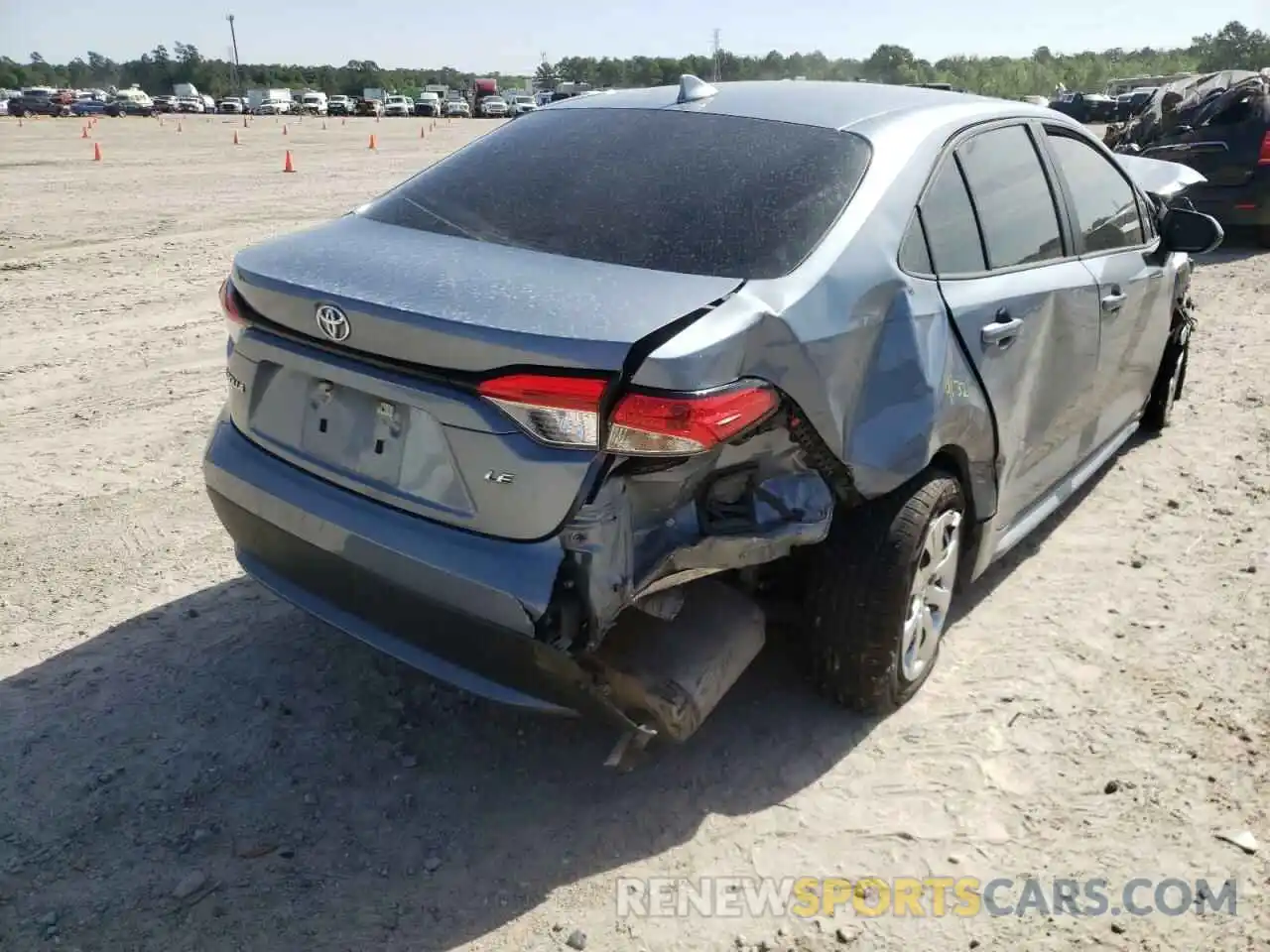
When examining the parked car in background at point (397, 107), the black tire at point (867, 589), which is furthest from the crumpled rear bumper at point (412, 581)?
the parked car in background at point (397, 107)

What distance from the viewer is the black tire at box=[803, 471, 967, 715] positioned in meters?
2.99

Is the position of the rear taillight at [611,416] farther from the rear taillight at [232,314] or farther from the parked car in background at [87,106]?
the parked car in background at [87,106]

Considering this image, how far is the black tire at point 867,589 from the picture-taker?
9.82 feet

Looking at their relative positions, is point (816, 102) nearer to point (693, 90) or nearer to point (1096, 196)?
point (693, 90)

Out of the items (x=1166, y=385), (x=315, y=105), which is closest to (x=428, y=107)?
(x=315, y=105)

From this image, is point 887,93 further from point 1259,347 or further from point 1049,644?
point 1259,347

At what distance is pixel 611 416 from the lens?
2.34 metres

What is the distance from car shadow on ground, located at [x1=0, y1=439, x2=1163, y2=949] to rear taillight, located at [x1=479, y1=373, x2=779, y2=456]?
1110mm

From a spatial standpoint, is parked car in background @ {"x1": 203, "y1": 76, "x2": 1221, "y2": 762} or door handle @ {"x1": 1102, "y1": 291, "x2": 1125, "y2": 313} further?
door handle @ {"x1": 1102, "y1": 291, "x2": 1125, "y2": 313}

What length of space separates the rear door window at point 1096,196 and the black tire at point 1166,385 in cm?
105

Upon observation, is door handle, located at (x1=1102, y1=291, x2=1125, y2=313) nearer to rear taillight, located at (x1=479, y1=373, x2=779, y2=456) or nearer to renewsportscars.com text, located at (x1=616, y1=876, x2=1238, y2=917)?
renewsportscars.com text, located at (x1=616, y1=876, x2=1238, y2=917)

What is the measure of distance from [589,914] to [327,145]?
3304cm

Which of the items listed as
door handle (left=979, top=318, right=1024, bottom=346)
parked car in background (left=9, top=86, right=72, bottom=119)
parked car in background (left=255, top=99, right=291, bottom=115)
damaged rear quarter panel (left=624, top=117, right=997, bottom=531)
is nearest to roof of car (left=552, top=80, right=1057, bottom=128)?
damaged rear quarter panel (left=624, top=117, right=997, bottom=531)

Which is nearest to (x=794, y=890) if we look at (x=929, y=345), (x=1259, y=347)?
(x=929, y=345)
